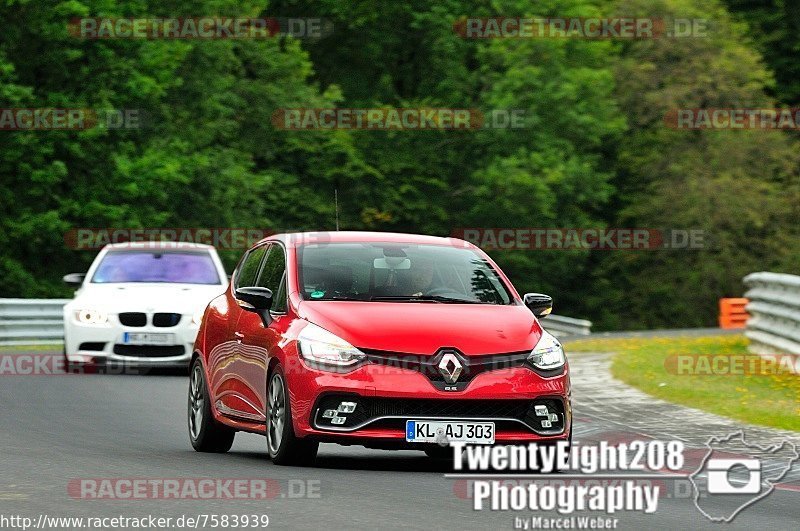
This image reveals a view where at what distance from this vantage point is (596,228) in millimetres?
66812

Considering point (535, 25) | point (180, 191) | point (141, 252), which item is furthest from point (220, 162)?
point (141, 252)

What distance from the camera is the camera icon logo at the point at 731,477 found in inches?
→ 460

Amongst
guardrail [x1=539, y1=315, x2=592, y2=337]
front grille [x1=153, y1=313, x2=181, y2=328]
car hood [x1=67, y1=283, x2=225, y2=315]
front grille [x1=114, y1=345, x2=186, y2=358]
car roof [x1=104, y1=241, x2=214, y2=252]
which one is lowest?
guardrail [x1=539, y1=315, x2=592, y2=337]

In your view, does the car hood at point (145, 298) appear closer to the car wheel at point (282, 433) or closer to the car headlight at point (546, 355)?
the car wheel at point (282, 433)

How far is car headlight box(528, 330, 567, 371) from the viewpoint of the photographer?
486 inches

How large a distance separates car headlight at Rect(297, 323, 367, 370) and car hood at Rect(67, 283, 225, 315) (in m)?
11.7

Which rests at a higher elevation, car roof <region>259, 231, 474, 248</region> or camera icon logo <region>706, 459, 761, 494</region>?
car roof <region>259, 231, 474, 248</region>

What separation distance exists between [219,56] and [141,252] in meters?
32.0

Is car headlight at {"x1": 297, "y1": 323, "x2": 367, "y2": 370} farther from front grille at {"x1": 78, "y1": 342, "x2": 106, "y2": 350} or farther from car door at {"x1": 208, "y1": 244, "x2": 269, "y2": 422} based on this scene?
front grille at {"x1": 78, "y1": 342, "x2": 106, "y2": 350}

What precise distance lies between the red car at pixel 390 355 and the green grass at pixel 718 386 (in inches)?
155

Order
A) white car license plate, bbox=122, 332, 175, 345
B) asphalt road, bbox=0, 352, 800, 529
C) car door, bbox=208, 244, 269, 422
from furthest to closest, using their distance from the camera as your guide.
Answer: white car license plate, bbox=122, 332, 175, 345, car door, bbox=208, 244, 269, 422, asphalt road, bbox=0, 352, 800, 529

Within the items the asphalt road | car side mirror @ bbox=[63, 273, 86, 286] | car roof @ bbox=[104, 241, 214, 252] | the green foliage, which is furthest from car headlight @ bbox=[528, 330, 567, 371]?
the green foliage

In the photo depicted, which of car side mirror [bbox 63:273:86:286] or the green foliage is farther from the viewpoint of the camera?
the green foliage

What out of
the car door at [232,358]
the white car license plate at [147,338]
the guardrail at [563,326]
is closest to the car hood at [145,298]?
the white car license plate at [147,338]
